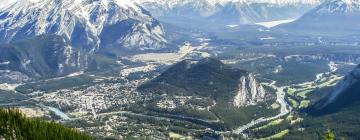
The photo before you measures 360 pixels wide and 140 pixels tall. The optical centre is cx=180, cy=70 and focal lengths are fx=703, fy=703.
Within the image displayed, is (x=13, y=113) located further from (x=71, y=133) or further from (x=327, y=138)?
(x=327, y=138)

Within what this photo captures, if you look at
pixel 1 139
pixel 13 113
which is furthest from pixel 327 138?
pixel 13 113

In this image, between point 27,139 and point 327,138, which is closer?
point 327,138

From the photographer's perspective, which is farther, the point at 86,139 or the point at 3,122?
the point at 86,139

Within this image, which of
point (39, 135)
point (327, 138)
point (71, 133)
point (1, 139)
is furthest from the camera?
point (71, 133)

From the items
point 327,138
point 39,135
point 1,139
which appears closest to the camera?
point 327,138

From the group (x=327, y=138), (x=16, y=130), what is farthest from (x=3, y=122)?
(x=327, y=138)

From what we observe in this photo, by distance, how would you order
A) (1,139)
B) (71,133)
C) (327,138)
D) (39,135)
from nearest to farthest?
(327,138) → (1,139) → (39,135) → (71,133)

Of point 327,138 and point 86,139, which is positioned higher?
point 327,138

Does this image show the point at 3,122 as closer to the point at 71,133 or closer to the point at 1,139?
the point at 1,139
